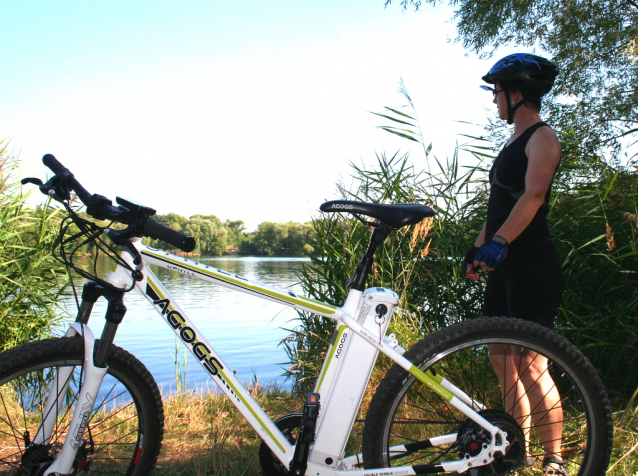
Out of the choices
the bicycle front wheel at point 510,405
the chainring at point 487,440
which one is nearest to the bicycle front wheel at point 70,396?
the bicycle front wheel at point 510,405

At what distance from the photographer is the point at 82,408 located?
1.64 meters

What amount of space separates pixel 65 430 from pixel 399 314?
2365 millimetres

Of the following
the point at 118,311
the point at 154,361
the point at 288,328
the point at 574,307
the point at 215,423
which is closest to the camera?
the point at 118,311

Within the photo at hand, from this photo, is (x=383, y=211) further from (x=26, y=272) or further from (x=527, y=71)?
(x=26, y=272)

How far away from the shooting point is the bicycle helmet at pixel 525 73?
6.87ft

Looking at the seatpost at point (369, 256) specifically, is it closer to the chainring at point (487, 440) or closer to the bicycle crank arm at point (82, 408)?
the chainring at point (487, 440)

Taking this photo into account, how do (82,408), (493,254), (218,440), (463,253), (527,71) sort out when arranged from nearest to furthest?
(82,408), (493,254), (527,71), (218,440), (463,253)

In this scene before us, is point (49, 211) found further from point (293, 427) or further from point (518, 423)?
point (518, 423)

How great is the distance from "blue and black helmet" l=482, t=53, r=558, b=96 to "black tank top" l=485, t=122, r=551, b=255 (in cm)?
20

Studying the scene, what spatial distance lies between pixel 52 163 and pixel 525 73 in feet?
6.25

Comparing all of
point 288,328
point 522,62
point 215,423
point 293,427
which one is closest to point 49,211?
point 288,328

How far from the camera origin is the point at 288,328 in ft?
13.9

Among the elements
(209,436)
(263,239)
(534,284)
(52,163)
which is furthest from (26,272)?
(263,239)

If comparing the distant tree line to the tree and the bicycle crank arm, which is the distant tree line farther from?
the tree
